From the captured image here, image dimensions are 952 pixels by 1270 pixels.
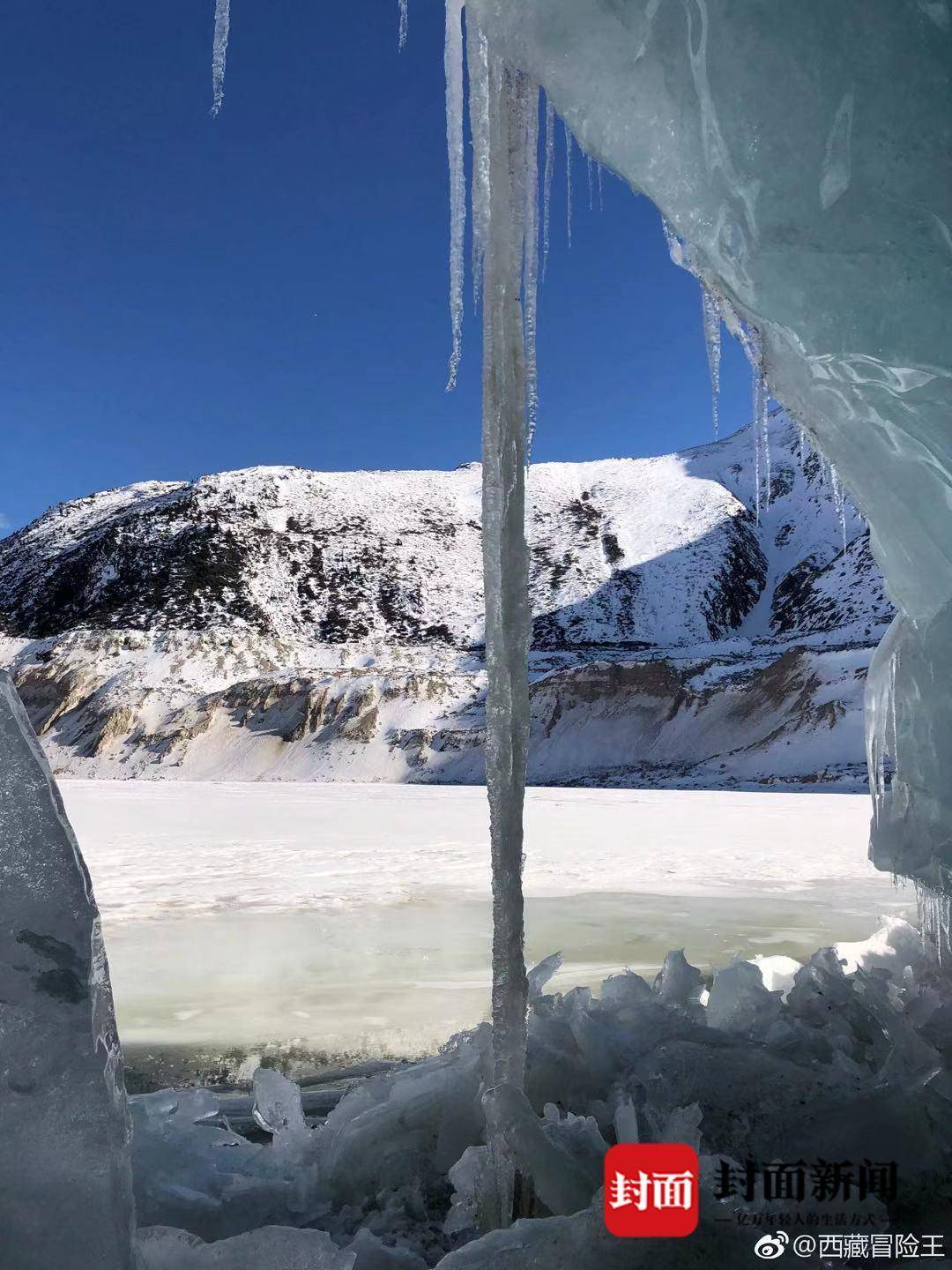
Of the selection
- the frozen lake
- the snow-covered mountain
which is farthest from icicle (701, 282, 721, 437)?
the snow-covered mountain

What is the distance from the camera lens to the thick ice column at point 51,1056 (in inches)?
46.0

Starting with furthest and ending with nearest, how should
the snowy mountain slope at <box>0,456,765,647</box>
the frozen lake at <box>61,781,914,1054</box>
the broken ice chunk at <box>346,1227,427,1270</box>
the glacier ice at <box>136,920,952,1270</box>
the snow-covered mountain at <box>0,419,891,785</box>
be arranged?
1. the snowy mountain slope at <box>0,456,765,647</box>
2. the snow-covered mountain at <box>0,419,891,785</box>
3. the frozen lake at <box>61,781,914,1054</box>
4. the broken ice chunk at <box>346,1227,427,1270</box>
5. the glacier ice at <box>136,920,952,1270</box>

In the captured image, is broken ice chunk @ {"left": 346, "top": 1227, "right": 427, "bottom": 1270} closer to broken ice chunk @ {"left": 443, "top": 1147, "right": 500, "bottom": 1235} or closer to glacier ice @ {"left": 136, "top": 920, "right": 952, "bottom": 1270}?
glacier ice @ {"left": 136, "top": 920, "right": 952, "bottom": 1270}

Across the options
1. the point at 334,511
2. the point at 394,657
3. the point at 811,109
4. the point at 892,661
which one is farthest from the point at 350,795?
the point at 334,511

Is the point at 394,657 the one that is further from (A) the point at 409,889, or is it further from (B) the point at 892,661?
(B) the point at 892,661

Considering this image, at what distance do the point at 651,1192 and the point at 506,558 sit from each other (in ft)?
4.59

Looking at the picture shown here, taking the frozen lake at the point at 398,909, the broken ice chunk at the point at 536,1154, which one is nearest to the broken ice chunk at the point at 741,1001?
the frozen lake at the point at 398,909

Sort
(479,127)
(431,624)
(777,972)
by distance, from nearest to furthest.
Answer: (479,127), (777,972), (431,624)

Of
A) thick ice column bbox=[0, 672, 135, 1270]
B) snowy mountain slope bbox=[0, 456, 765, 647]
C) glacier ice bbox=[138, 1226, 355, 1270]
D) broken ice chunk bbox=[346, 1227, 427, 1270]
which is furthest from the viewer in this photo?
snowy mountain slope bbox=[0, 456, 765, 647]

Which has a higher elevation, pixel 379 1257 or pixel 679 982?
pixel 679 982

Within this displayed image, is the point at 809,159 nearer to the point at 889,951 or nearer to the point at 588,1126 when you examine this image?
the point at 588,1126

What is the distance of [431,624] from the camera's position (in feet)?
177

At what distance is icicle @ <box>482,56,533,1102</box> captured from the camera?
1857 mm

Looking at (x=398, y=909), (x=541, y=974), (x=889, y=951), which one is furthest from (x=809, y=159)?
(x=398, y=909)
